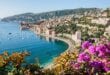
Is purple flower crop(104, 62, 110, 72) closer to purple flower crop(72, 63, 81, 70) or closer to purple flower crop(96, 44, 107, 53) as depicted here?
purple flower crop(96, 44, 107, 53)

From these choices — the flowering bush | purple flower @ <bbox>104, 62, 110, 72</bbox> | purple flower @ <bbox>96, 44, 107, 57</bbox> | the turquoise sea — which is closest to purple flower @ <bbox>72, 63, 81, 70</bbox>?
the flowering bush

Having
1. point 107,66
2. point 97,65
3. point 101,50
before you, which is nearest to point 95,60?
point 97,65

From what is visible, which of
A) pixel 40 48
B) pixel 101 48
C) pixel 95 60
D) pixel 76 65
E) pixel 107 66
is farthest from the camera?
pixel 40 48

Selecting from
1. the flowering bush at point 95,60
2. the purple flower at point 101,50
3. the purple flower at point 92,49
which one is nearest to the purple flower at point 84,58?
the flowering bush at point 95,60

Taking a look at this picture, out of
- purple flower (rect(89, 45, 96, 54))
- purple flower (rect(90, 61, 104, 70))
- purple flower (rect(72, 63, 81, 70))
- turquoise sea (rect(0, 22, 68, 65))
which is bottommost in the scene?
turquoise sea (rect(0, 22, 68, 65))

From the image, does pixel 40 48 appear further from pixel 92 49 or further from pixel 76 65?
pixel 92 49

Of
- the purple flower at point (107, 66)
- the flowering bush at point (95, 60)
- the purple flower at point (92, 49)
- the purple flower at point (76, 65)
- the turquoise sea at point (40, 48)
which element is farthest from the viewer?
the turquoise sea at point (40, 48)

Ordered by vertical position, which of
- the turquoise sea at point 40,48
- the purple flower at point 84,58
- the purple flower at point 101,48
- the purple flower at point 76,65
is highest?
the purple flower at point 101,48

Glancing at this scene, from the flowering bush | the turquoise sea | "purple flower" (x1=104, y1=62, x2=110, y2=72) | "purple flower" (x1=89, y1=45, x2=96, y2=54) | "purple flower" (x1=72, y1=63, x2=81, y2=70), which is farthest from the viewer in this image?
the turquoise sea

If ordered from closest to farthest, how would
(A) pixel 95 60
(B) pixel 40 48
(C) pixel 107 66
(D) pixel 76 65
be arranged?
(C) pixel 107 66 → (A) pixel 95 60 → (D) pixel 76 65 → (B) pixel 40 48

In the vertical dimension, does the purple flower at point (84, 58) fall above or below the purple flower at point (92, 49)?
below

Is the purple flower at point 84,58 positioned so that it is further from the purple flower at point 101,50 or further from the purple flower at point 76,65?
the purple flower at point 101,50

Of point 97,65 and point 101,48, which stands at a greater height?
point 101,48
